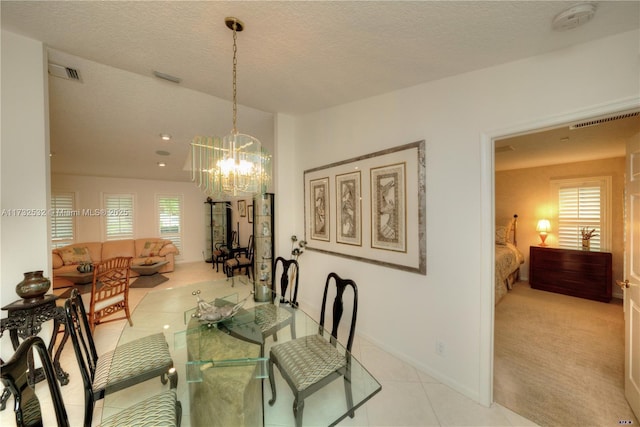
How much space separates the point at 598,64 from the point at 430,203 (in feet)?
4.10

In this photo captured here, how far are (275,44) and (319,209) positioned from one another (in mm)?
1820

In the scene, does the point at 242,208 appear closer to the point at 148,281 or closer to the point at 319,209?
the point at 148,281

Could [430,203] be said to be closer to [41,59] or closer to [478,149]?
[478,149]

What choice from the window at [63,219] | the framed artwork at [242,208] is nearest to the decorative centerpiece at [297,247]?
the framed artwork at [242,208]

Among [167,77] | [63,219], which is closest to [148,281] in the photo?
[63,219]

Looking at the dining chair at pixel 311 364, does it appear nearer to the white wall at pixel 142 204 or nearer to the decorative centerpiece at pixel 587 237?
the decorative centerpiece at pixel 587 237

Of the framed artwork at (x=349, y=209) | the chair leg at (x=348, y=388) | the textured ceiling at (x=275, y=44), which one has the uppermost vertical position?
the textured ceiling at (x=275, y=44)

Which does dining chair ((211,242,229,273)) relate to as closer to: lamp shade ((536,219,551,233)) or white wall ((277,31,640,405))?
white wall ((277,31,640,405))

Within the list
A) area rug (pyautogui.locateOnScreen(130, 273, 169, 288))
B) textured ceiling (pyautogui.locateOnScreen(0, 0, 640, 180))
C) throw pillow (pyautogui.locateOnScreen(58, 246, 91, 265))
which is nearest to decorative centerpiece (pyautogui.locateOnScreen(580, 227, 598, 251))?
textured ceiling (pyautogui.locateOnScreen(0, 0, 640, 180))

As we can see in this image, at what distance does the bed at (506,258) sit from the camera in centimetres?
362

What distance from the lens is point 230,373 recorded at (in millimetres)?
1290

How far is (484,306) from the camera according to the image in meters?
1.72

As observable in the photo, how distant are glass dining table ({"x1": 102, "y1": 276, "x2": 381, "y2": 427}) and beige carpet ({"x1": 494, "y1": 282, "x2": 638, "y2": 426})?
1.34 meters

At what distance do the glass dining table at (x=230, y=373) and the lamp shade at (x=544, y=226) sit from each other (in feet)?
16.7
